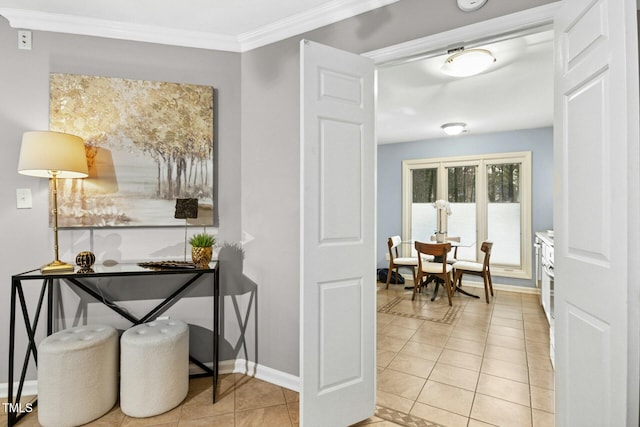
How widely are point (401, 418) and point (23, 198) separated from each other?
287cm

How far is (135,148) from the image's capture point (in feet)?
7.63

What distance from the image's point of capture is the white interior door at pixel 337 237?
1747mm

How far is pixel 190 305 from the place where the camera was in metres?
2.48

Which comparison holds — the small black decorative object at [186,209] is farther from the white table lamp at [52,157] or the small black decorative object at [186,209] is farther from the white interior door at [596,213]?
the white interior door at [596,213]

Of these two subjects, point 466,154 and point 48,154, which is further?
point 466,154

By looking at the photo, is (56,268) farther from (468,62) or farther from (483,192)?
(483,192)

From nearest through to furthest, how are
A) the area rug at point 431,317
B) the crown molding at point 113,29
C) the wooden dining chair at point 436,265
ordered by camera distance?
the crown molding at point 113,29 → the area rug at point 431,317 → the wooden dining chair at point 436,265

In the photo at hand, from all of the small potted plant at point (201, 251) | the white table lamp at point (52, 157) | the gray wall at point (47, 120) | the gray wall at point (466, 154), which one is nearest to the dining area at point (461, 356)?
the gray wall at point (466, 154)

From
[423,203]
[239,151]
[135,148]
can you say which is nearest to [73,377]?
[135,148]

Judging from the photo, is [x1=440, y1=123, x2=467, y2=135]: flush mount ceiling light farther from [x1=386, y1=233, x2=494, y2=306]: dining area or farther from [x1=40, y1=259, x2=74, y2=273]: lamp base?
[x1=40, y1=259, x2=74, y2=273]: lamp base

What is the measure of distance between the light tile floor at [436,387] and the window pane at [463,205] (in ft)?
6.89

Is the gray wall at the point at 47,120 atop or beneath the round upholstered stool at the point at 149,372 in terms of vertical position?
atop

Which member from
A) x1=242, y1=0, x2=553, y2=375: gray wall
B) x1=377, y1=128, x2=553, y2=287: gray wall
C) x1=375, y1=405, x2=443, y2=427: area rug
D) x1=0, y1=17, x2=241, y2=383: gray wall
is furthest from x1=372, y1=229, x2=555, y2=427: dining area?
x1=0, y1=17, x2=241, y2=383: gray wall

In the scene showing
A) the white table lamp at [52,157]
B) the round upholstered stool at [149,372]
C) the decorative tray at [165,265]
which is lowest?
A: the round upholstered stool at [149,372]
